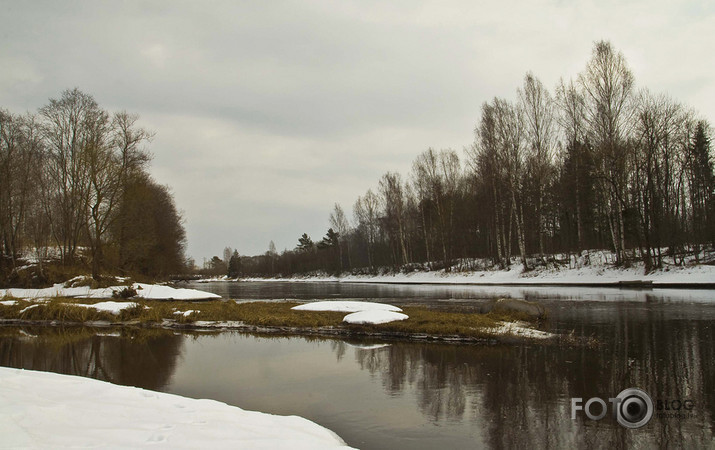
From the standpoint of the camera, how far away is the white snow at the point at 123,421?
4273 mm

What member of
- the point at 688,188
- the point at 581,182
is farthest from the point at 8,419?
the point at 688,188

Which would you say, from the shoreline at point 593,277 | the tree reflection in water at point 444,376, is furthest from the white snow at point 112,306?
the shoreline at point 593,277

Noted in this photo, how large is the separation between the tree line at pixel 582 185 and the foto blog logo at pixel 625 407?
28.1 meters

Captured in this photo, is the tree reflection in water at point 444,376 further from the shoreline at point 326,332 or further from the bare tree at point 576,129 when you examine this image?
the bare tree at point 576,129

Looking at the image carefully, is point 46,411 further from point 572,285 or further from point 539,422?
point 572,285

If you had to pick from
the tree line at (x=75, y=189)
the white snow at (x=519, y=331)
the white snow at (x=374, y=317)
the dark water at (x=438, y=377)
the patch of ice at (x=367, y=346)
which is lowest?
the patch of ice at (x=367, y=346)

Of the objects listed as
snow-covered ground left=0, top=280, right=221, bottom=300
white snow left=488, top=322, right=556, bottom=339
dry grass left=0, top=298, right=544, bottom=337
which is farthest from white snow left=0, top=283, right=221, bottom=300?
white snow left=488, top=322, right=556, bottom=339

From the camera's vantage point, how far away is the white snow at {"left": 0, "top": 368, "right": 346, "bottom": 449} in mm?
4273

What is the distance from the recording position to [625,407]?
6.89 m

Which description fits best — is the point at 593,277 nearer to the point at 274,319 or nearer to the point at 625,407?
the point at 274,319

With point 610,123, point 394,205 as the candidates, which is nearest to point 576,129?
point 610,123

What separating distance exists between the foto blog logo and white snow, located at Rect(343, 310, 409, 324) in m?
8.13

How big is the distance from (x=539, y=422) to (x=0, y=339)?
58.5 ft

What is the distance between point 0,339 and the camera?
15.3 metres
